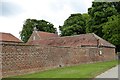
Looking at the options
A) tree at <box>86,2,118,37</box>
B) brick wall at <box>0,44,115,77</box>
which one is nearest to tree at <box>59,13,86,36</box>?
tree at <box>86,2,118,37</box>

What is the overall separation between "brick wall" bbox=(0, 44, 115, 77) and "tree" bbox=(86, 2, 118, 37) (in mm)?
19477

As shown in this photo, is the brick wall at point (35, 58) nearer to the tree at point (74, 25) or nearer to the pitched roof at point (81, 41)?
the pitched roof at point (81, 41)

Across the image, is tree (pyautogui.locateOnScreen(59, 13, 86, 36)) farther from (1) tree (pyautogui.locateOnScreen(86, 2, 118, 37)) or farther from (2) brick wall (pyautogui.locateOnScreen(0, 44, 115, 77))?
(2) brick wall (pyautogui.locateOnScreen(0, 44, 115, 77))

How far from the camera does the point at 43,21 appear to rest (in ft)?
270

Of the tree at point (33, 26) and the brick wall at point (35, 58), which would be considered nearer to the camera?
the brick wall at point (35, 58)

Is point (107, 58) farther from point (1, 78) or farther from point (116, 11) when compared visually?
point (1, 78)

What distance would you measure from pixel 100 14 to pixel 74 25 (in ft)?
50.8

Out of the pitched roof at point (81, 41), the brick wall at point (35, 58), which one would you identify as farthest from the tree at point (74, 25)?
the brick wall at point (35, 58)

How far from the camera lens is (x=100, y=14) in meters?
47.2

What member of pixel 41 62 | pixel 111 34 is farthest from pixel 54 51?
pixel 111 34

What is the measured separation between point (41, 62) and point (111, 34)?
2203cm

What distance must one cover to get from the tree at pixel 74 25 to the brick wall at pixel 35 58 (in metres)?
33.0

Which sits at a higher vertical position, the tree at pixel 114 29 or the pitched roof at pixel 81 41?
the tree at pixel 114 29

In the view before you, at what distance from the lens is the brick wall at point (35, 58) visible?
1651 centimetres
